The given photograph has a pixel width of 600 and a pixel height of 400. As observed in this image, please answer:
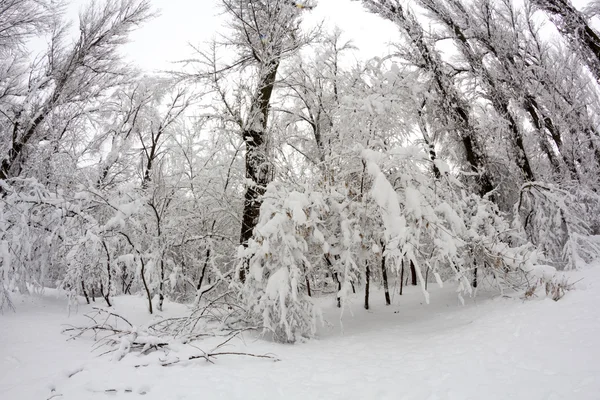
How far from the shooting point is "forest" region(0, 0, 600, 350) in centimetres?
443

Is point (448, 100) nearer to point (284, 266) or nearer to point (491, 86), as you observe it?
point (491, 86)

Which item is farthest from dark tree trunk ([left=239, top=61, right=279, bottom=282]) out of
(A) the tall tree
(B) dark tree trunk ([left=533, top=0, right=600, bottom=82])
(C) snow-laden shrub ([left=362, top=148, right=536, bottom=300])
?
(B) dark tree trunk ([left=533, top=0, right=600, bottom=82])

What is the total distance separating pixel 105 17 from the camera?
8.77 m

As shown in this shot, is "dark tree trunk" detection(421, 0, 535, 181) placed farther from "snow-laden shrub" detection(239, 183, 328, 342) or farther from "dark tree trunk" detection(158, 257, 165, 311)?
"dark tree trunk" detection(158, 257, 165, 311)

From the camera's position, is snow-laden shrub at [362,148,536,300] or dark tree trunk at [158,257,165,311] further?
dark tree trunk at [158,257,165,311]

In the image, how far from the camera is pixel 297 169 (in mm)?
5512

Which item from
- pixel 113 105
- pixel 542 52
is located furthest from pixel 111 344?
pixel 542 52

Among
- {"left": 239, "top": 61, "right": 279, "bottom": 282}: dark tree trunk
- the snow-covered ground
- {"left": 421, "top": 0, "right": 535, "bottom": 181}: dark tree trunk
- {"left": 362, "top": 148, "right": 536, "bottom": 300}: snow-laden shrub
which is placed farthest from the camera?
{"left": 421, "top": 0, "right": 535, "bottom": 181}: dark tree trunk

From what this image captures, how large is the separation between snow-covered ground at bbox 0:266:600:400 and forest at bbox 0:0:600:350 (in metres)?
0.49

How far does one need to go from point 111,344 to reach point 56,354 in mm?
610

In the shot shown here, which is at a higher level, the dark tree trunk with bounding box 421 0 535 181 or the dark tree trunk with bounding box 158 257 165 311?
the dark tree trunk with bounding box 421 0 535 181

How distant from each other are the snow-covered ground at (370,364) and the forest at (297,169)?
1.60 ft

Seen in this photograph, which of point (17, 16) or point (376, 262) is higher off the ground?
point (17, 16)

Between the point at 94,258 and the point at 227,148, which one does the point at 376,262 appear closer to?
the point at 94,258
